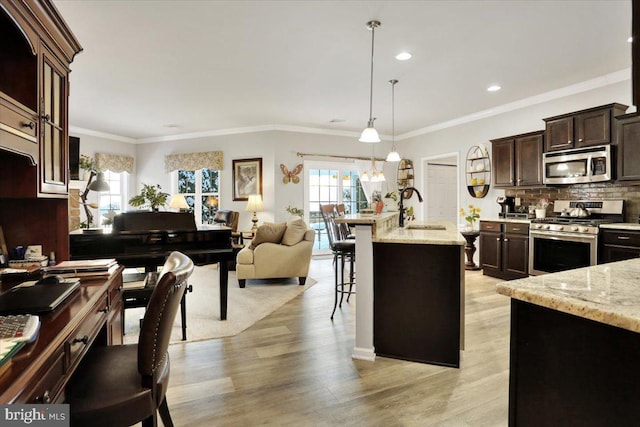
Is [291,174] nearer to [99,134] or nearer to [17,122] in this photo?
[99,134]

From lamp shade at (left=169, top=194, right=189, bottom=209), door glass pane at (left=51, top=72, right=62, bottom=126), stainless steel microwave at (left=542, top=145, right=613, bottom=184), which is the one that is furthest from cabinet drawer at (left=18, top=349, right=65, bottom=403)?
lamp shade at (left=169, top=194, right=189, bottom=209)

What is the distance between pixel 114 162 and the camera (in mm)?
7734

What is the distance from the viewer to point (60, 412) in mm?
914

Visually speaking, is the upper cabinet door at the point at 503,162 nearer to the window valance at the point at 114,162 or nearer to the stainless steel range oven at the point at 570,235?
the stainless steel range oven at the point at 570,235

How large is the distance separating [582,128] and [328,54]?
325 centimetres

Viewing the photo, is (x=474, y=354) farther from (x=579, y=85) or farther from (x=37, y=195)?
(x=579, y=85)

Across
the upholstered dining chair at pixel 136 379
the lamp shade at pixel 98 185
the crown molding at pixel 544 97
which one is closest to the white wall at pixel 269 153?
the crown molding at pixel 544 97

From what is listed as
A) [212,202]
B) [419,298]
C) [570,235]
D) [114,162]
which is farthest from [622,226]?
[114,162]

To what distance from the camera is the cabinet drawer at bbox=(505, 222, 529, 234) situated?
4.74 metres

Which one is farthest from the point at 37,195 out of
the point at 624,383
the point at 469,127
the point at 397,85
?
the point at 469,127

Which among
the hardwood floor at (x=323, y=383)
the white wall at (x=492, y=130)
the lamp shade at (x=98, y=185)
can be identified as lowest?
the hardwood floor at (x=323, y=383)

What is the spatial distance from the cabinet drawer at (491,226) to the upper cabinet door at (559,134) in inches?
47.3

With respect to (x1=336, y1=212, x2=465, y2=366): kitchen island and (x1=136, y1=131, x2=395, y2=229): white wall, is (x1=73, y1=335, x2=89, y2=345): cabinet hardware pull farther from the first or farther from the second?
(x1=136, y1=131, x2=395, y2=229): white wall

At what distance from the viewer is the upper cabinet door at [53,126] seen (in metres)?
1.68
